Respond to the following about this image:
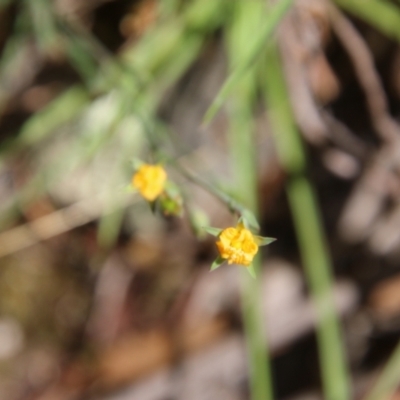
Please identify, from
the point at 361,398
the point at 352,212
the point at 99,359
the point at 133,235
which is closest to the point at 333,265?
the point at 352,212

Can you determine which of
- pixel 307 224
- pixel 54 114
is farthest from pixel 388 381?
pixel 54 114

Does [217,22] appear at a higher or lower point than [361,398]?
higher

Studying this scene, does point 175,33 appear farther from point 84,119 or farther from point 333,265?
point 333,265

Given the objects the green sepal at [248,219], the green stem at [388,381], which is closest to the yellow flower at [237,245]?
the green sepal at [248,219]

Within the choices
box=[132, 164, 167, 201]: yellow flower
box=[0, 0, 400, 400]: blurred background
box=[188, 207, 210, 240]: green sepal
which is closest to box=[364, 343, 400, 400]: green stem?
box=[0, 0, 400, 400]: blurred background

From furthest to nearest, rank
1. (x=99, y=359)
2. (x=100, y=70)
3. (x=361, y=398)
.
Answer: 1. (x=99, y=359)
2. (x=361, y=398)
3. (x=100, y=70)

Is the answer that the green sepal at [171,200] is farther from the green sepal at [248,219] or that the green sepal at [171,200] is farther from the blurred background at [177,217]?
the blurred background at [177,217]

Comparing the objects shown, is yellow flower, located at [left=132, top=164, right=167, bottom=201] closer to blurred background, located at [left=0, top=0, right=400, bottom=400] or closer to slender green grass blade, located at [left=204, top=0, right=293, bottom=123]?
slender green grass blade, located at [left=204, top=0, right=293, bottom=123]
